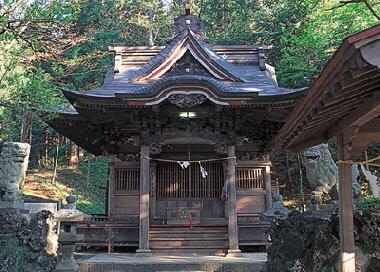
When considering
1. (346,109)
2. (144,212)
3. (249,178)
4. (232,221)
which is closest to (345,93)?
(346,109)

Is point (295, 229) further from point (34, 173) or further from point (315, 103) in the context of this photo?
point (34, 173)

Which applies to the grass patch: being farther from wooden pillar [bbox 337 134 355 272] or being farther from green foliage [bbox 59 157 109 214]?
wooden pillar [bbox 337 134 355 272]

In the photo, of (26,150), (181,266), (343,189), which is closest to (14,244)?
(26,150)

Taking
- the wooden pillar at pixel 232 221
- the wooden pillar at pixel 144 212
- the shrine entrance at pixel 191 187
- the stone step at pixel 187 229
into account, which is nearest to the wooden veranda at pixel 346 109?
the wooden pillar at pixel 232 221

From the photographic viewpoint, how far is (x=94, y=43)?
88.9 ft

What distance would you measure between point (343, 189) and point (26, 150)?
803 cm

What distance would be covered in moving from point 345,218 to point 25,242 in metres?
6.67

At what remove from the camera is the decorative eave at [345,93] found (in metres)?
2.86

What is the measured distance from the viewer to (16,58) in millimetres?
9039

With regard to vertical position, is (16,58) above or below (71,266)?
above

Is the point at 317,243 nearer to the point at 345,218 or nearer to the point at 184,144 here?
the point at 345,218

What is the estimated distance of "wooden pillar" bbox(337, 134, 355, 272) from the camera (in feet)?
15.4

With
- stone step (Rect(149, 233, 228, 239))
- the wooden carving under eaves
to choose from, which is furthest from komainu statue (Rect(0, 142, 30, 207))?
the wooden carving under eaves

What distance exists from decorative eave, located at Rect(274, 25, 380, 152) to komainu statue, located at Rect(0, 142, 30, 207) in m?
6.61
